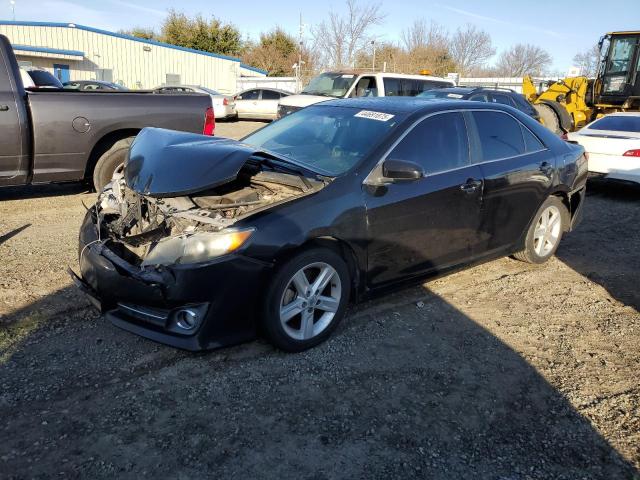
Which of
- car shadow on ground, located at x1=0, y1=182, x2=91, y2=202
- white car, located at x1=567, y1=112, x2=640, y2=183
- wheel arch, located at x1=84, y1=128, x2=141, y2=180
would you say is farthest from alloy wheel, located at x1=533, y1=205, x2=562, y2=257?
car shadow on ground, located at x1=0, y1=182, x2=91, y2=202

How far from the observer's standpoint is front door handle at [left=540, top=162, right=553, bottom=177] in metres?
5.09

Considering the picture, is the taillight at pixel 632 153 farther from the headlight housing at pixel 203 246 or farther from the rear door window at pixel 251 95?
the rear door window at pixel 251 95

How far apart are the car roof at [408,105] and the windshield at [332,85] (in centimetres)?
850

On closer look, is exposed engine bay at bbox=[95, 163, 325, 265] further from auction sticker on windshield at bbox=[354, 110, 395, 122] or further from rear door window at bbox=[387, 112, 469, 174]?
auction sticker on windshield at bbox=[354, 110, 395, 122]

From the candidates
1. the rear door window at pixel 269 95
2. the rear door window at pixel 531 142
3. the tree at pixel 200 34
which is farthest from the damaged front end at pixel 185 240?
the tree at pixel 200 34

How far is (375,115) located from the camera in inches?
171

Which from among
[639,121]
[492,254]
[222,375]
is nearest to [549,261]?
[492,254]

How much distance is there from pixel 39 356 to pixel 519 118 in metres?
4.48

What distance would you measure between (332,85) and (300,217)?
1092cm

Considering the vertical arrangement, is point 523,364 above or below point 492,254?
below

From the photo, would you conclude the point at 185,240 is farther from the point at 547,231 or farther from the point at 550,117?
the point at 550,117

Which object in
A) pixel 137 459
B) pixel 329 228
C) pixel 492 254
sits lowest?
pixel 137 459

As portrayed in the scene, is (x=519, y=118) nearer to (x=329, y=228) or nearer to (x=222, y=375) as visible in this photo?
(x=329, y=228)

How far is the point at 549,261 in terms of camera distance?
18.8 feet
